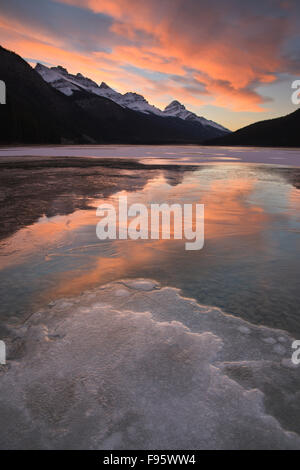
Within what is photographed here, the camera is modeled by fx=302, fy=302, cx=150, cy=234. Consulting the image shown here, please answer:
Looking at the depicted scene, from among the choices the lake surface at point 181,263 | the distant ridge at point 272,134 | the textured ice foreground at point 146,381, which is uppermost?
the distant ridge at point 272,134

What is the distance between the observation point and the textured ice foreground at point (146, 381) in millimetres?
1988

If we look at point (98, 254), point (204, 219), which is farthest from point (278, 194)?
point (98, 254)

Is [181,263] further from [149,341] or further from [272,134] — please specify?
[272,134]

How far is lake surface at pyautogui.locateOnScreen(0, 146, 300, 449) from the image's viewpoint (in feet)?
6.70

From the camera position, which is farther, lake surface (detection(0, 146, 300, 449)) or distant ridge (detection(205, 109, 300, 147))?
distant ridge (detection(205, 109, 300, 147))

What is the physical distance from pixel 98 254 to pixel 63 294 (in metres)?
1.37

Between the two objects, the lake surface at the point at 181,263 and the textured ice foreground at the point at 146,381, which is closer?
the textured ice foreground at the point at 146,381

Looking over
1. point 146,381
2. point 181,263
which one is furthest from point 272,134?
point 146,381

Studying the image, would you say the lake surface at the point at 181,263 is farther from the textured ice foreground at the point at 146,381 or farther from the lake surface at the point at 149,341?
the textured ice foreground at the point at 146,381

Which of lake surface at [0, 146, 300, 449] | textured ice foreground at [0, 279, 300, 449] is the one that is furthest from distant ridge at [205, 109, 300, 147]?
textured ice foreground at [0, 279, 300, 449]

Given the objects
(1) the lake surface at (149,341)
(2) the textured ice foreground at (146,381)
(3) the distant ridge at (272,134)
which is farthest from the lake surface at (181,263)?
(3) the distant ridge at (272,134)

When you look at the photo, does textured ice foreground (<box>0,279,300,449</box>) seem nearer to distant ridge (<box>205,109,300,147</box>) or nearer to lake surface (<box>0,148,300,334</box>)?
lake surface (<box>0,148,300,334</box>)

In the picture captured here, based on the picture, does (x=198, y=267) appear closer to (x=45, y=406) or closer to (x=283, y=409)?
(x=283, y=409)

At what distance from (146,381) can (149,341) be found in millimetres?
511
